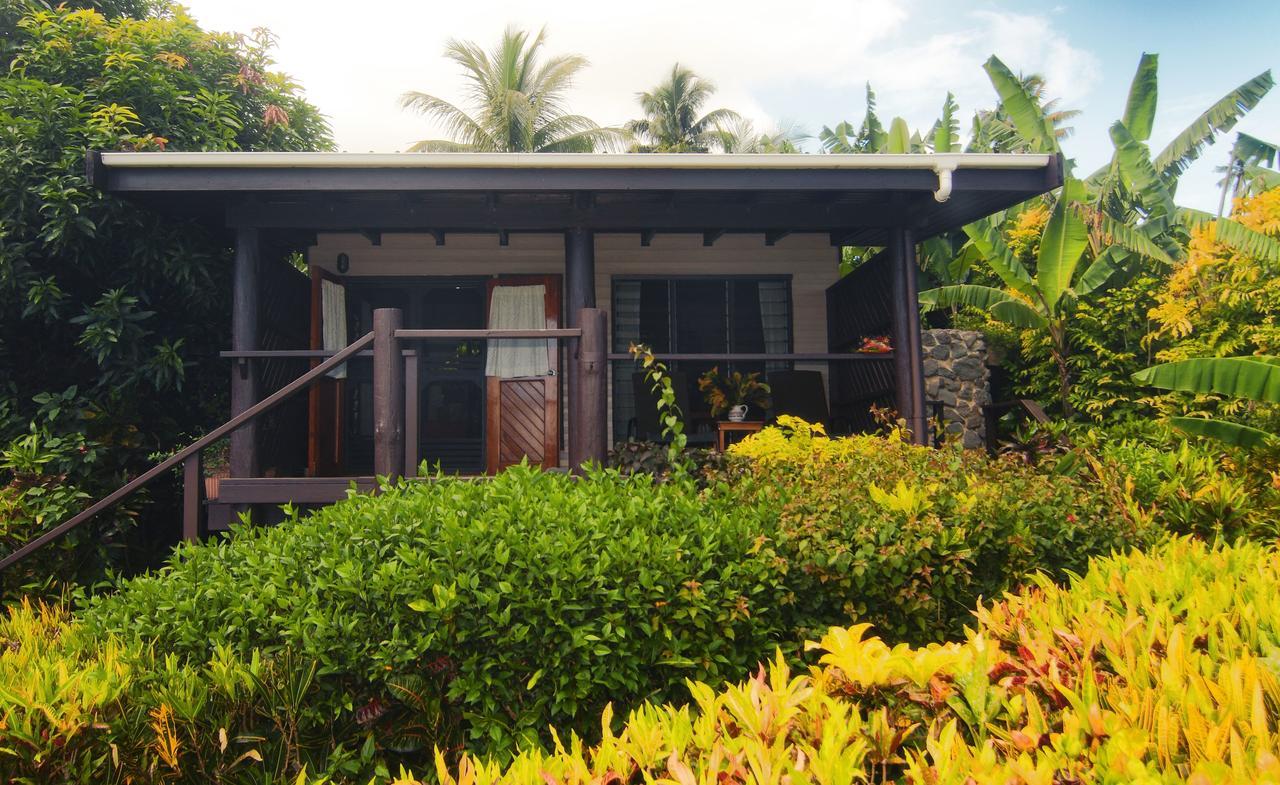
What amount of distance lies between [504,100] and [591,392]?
956 inches

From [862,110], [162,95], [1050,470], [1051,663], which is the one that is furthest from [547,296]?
[862,110]

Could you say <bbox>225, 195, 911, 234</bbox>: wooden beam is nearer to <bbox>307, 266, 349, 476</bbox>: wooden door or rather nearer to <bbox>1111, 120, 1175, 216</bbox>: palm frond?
<bbox>307, 266, 349, 476</bbox>: wooden door

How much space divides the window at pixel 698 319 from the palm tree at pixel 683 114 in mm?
23585

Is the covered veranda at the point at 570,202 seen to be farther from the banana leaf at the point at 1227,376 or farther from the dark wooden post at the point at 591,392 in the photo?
the banana leaf at the point at 1227,376

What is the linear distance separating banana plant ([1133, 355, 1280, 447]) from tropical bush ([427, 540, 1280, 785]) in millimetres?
4274

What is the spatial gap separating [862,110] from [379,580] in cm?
1719

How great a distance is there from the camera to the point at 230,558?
3830 mm

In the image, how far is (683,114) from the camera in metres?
32.2

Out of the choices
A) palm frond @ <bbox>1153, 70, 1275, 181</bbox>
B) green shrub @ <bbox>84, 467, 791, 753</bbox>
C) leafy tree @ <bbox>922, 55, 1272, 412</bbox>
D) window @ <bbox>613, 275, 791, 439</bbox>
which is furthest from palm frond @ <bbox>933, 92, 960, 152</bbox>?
green shrub @ <bbox>84, 467, 791, 753</bbox>

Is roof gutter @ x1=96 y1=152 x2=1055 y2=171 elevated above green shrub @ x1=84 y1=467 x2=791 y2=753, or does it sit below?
above

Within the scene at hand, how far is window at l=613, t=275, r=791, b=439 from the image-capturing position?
31.0 feet

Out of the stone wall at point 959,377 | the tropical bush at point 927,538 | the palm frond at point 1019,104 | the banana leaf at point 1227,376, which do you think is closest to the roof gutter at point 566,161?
the banana leaf at point 1227,376

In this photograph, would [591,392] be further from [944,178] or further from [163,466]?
[944,178]

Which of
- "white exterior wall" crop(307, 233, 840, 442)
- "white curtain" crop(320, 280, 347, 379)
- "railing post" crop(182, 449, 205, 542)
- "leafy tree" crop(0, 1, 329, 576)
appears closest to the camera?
"railing post" crop(182, 449, 205, 542)
